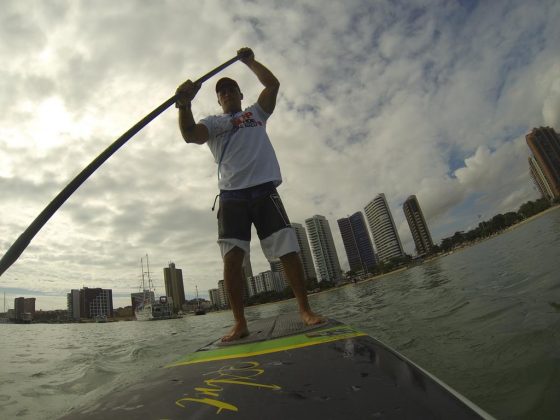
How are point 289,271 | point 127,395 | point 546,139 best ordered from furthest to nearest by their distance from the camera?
point 546,139 → point 289,271 → point 127,395

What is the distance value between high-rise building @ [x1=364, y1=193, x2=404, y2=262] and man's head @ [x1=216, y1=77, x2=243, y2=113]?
381ft

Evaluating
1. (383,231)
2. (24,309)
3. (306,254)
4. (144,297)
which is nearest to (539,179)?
(383,231)

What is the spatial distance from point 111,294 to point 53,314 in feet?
69.6

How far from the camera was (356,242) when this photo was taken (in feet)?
414

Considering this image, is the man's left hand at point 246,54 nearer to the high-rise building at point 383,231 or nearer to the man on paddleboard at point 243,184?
the man on paddleboard at point 243,184

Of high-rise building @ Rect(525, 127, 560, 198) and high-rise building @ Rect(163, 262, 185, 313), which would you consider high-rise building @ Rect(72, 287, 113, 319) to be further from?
high-rise building @ Rect(525, 127, 560, 198)

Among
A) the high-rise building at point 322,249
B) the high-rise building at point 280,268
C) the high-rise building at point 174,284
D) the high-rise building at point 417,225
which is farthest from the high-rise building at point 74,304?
the high-rise building at point 417,225

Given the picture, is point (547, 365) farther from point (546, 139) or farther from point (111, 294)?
point (111, 294)

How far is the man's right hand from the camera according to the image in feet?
8.43

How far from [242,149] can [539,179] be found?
124m

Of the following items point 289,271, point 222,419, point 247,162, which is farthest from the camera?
point 247,162

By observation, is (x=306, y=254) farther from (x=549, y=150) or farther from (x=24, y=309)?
(x=24, y=309)

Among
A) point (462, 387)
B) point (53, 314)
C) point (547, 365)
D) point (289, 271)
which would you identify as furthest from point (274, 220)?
point (53, 314)

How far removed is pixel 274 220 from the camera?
117 inches
